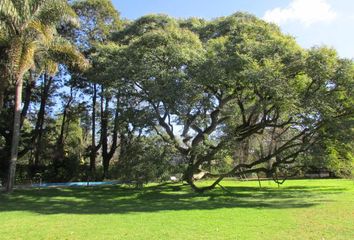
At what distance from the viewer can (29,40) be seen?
60.7 feet

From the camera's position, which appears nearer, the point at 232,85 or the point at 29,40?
the point at 29,40

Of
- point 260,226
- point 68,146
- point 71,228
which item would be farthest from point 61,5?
point 68,146

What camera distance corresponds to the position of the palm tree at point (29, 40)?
17.6m

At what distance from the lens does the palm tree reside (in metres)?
17.6

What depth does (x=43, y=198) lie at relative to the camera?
18.8 metres

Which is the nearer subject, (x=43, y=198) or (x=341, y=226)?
(x=341, y=226)

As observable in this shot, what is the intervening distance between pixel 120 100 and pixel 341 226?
50.4 feet

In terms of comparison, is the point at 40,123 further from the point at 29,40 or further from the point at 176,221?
the point at 176,221

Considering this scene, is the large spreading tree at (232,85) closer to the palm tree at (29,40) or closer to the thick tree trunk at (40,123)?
the palm tree at (29,40)

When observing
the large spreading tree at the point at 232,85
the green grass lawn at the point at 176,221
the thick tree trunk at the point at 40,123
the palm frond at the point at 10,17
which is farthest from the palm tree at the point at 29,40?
the thick tree trunk at the point at 40,123

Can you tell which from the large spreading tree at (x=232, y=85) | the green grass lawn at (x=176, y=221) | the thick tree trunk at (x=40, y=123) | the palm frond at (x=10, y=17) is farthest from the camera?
the thick tree trunk at (x=40, y=123)

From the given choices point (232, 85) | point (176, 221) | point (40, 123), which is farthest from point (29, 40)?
point (40, 123)

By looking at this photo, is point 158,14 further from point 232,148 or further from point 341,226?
point 341,226

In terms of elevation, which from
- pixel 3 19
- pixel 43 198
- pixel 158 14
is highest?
pixel 158 14
